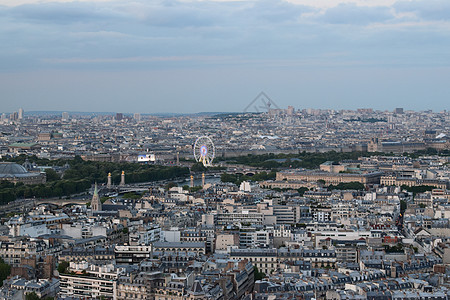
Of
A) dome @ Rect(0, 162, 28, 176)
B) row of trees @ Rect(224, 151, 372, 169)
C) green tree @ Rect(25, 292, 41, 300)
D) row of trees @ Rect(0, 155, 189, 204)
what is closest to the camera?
green tree @ Rect(25, 292, 41, 300)

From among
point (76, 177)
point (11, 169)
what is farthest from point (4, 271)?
point (76, 177)

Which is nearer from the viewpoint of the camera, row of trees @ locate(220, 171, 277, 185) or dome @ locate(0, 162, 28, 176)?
dome @ locate(0, 162, 28, 176)

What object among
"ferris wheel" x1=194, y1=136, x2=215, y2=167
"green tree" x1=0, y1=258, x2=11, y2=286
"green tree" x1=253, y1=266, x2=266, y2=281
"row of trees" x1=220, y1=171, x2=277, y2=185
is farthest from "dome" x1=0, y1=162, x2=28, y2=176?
"green tree" x1=253, y1=266, x2=266, y2=281

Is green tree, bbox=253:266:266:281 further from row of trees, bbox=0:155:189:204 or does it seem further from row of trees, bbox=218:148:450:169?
row of trees, bbox=218:148:450:169

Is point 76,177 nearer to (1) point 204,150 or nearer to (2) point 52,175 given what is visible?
(2) point 52,175

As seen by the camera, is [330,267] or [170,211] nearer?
[330,267]

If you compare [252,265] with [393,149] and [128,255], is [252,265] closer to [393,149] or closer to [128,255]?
[128,255]

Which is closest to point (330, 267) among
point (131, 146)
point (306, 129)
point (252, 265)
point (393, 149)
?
point (252, 265)

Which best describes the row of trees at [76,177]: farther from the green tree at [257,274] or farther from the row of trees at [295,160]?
the green tree at [257,274]
